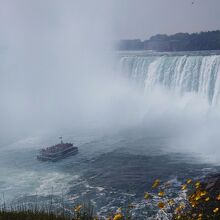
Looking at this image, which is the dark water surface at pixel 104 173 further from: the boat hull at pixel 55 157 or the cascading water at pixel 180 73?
the cascading water at pixel 180 73

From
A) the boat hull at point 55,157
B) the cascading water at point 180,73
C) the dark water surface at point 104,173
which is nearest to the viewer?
the dark water surface at point 104,173

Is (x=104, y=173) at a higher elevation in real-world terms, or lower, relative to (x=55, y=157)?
higher

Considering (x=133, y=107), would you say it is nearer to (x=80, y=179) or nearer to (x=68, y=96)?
(x=68, y=96)

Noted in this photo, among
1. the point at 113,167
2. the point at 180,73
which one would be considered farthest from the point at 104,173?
the point at 180,73

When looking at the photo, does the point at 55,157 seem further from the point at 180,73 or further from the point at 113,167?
the point at 180,73

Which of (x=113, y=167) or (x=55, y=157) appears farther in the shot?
(x=55, y=157)

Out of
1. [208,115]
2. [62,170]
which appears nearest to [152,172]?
[62,170]

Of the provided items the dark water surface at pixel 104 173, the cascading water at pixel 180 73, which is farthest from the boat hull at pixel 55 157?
the cascading water at pixel 180 73
